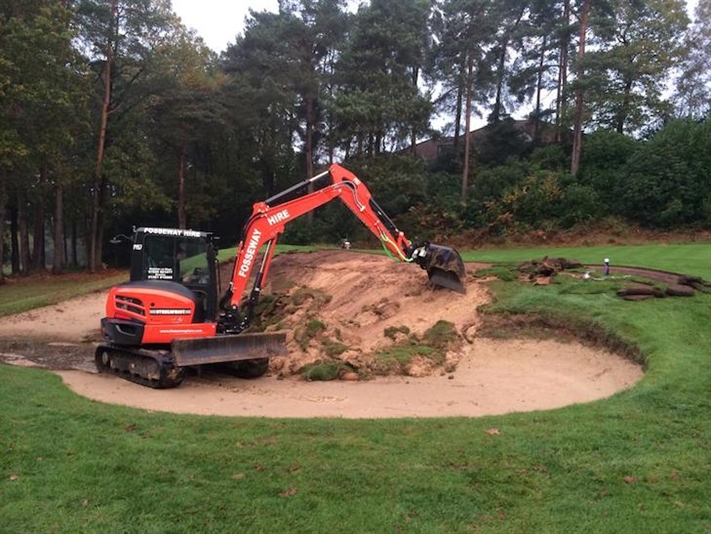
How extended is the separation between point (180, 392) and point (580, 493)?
6.91 m

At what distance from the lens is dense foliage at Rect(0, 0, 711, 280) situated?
29375 millimetres

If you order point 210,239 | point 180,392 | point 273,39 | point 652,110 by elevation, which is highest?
point 273,39

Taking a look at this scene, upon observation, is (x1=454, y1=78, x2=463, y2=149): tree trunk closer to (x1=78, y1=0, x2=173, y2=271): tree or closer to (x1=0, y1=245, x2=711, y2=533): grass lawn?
(x1=78, y1=0, x2=173, y2=271): tree

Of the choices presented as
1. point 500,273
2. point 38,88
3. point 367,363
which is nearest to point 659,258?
point 500,273

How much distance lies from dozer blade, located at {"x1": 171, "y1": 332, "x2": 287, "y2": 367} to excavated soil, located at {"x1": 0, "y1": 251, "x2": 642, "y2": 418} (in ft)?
1.74

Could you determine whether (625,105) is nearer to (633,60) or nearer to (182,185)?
(633,60)

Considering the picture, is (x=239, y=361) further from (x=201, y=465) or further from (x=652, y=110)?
(x=652, y=110)

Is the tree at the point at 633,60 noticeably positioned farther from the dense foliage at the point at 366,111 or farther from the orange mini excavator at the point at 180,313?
the orange mini excavator at the point at 180,313

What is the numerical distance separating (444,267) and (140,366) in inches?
293

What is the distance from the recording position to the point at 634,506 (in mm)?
4855

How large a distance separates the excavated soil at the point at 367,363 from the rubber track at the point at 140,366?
197mm

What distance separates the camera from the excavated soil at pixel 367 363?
9180 mm

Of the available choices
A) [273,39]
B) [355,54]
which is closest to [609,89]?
[355,54]

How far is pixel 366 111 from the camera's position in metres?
33.3
